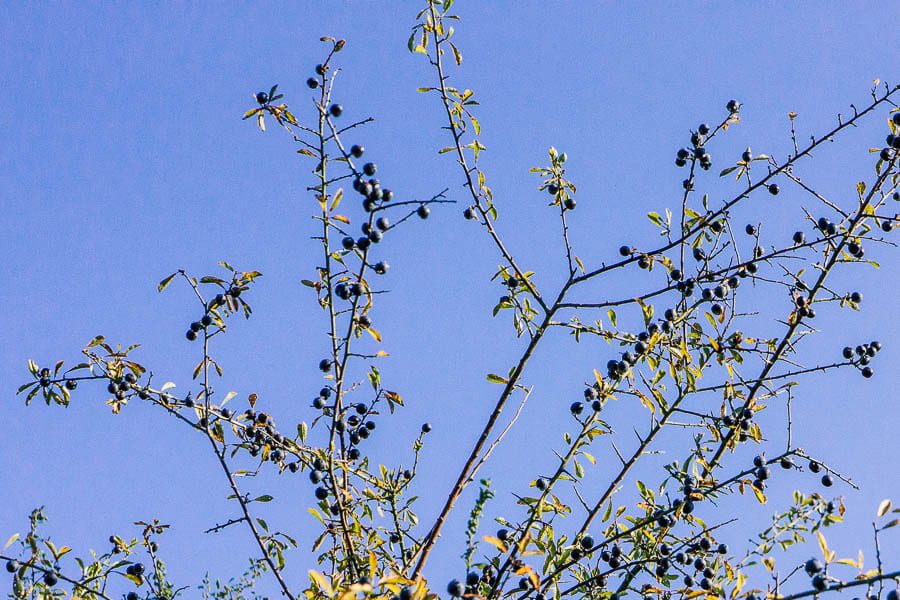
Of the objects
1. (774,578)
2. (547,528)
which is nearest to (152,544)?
(547,528)

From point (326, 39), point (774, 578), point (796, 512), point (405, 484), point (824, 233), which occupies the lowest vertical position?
point (774, 578)

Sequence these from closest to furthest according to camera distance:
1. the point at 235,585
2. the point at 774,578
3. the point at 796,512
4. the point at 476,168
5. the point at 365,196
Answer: the point at 774,578 → the point at 365,196 → the point at 476,168 → the point at 796,512 → the point at 235,585

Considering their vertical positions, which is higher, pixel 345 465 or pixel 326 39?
pixel 326 39

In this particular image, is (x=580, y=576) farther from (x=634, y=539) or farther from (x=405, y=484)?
(x=405, y=484)

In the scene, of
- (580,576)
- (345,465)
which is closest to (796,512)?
(580,576)

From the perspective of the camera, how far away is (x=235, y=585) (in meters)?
8.50

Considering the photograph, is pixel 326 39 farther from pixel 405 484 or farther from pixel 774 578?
pixel 774 578

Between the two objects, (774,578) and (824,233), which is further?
(824,233)

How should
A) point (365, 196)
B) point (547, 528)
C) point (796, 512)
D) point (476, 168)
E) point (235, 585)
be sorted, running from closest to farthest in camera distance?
1. point (365, 196)
2. point (547, 528)
3. point (476, 168)
4. point (796, 512)
5. point (235, 585)

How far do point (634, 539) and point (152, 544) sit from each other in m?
2.69

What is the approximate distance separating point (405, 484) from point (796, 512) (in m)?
2.27

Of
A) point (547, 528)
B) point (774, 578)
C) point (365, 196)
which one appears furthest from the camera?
point (547, 528)

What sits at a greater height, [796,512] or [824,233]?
[824,233]

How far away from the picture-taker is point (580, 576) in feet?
15.5
